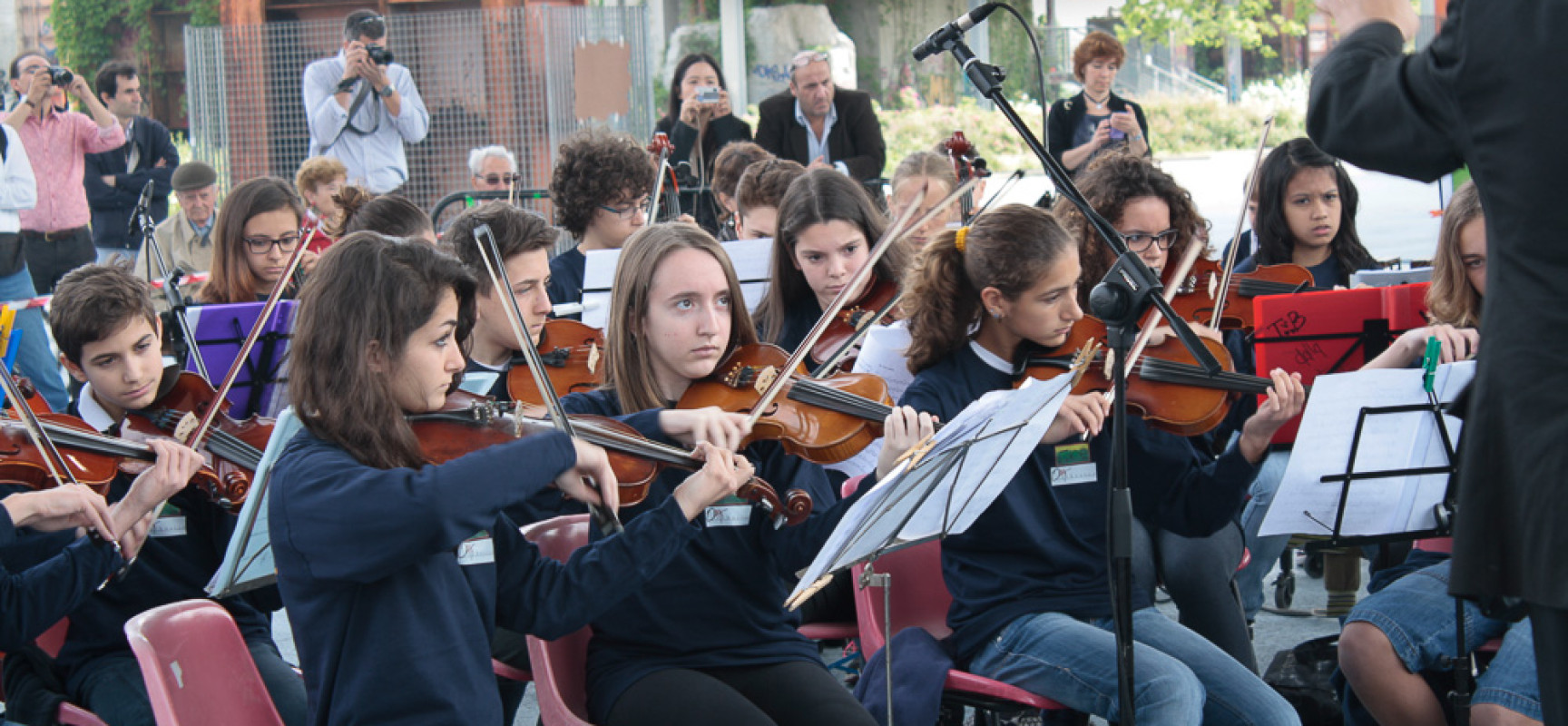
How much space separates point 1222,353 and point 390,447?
1.77 metres

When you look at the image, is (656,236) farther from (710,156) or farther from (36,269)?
(36,269)

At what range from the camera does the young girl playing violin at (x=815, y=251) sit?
3.30 meters

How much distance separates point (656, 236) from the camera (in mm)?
2309

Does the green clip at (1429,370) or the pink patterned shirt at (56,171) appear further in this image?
the pink patterned shirt at (56,171)

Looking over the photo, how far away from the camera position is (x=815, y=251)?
3.31 m

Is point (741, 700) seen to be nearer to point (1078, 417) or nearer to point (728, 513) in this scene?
point (728, 513)

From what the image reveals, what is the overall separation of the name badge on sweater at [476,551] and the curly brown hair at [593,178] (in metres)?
2.26

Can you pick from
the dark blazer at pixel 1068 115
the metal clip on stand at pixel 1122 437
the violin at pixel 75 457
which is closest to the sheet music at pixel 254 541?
the violin at pixel 75 457

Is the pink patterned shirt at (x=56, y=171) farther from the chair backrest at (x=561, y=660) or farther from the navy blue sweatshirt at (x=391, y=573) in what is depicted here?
the navy blue sweatshirt at (x=391, y=573)

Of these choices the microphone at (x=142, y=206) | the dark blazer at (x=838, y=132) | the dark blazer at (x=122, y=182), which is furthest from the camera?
the dark blazer at (x=122, y=182)

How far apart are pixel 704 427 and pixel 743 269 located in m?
1.54

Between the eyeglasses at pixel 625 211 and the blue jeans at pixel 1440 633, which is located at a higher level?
the eyeglasses at pixel 625 211

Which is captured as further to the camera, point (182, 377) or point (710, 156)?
point (710, 156)

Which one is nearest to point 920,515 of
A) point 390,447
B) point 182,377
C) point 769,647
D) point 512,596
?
point 769,647
